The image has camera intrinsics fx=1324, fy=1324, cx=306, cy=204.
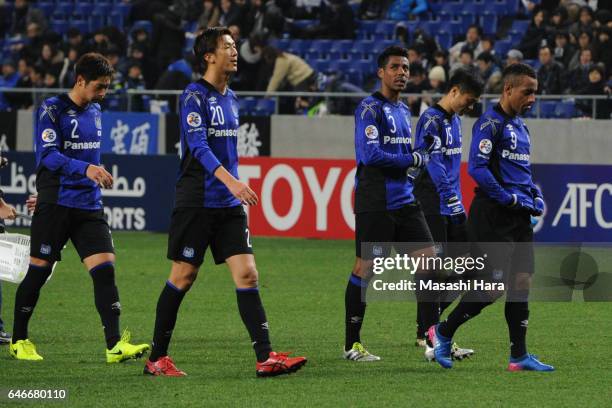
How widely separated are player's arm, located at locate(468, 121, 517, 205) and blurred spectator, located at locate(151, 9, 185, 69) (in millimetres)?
16404

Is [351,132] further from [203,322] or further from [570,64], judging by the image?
[203,322]

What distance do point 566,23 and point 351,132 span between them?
3.77 meters

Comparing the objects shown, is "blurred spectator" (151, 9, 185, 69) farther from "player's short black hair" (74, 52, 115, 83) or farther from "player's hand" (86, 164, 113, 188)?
"player's hand" (86, 164, 113, 188)

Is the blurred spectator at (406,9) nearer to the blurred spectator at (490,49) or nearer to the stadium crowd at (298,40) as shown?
the stadium crowd at (298,40)

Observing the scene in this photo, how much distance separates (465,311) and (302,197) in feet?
34.1

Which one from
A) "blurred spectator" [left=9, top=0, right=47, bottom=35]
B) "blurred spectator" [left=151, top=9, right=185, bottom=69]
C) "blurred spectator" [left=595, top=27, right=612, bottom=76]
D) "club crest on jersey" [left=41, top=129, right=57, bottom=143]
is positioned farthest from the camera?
"blurred spectator" [left=9, top=0, right=47, bottom=35]

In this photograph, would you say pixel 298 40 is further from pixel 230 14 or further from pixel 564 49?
pixel 564 49

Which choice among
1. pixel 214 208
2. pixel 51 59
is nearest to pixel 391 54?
pixel 214 208

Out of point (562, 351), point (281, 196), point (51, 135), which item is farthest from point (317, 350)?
point (281, 196)

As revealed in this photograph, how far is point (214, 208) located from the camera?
329 inches

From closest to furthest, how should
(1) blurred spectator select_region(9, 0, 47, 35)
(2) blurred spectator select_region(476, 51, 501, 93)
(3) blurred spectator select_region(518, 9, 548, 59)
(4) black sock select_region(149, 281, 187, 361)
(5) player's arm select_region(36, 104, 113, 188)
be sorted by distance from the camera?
(4) black sock select_region(149, 281, 187, 361) < (5) player's arm select_region(36, 104, 113, 188) < (2) blurred spectator select_region(476, 51, 501, 93) < (3) blurred spectator select_region(518, 9, 548, 59) < (1) blurred spectator select_region(9, 0, 47, 35)

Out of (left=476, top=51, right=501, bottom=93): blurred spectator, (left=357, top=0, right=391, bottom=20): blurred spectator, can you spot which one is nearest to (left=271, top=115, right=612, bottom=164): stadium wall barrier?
(left=476, top=51, right=501, bottom=93): blurred spectator

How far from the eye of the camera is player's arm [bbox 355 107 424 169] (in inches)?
353

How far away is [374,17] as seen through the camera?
24281 mm
